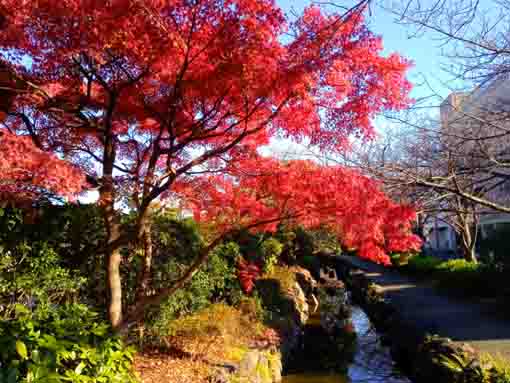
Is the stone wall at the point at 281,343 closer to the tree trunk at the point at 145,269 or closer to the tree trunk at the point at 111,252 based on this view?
the tree trunk at the point at 145,269

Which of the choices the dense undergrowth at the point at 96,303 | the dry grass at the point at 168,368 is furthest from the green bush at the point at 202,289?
the dry grass at the point at 168,368

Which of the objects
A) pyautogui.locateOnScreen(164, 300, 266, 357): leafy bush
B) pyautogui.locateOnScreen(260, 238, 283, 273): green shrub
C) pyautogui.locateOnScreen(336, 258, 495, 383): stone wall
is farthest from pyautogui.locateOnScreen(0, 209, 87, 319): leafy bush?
pyautogui.locateOnScreen(260, 238, 283, 273): green shrub

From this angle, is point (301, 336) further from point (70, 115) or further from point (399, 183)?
point (70, 115)

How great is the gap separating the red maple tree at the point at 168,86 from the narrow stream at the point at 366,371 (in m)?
4.06

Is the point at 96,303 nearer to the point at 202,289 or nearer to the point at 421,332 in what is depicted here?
the point at 202,289

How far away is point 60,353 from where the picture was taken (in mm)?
3291

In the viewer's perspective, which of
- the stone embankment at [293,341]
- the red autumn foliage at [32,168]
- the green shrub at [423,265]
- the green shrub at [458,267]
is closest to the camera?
the red autumn foliage at [32,168]

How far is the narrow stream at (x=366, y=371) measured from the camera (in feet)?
26.8

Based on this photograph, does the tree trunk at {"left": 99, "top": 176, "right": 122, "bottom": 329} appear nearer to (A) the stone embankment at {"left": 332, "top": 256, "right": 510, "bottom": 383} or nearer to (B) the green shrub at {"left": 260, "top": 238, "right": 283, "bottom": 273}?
(A) the stone embankment at {"left": 332, "top": 256, "right": 510, "bottom": 383}

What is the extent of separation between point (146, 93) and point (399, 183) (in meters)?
3.60

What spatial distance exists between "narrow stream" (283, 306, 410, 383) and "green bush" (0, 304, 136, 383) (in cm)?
524

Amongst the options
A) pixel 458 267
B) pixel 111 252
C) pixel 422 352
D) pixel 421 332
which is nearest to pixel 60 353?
pixel 111 252

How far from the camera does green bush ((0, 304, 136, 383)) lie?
3.01 metres

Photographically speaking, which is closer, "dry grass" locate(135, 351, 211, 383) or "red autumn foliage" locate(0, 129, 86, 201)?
"red autumn foliage" locate(0, 129, 86, 201)
